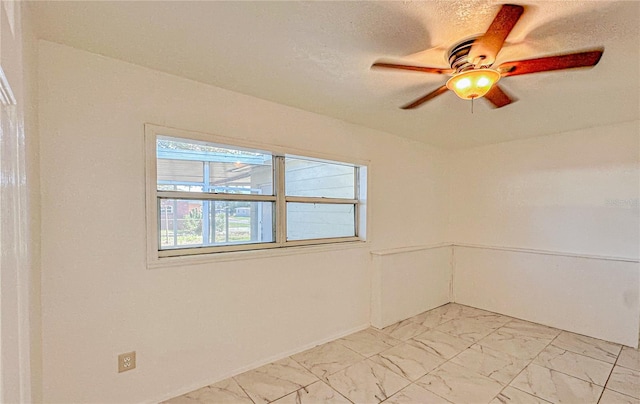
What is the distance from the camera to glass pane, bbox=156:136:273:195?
7.26 feet

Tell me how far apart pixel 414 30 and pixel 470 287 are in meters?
3.66

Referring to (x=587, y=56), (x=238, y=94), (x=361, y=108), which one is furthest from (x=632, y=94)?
(x=238, y=94)

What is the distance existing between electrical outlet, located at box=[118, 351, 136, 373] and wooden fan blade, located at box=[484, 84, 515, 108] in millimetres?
2796

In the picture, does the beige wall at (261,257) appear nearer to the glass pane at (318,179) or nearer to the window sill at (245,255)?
the window sill at (245,255)

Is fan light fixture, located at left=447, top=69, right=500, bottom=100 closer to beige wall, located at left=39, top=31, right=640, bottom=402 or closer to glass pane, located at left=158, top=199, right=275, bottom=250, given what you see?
beige wall, located at left=39, top=31, right=640, bottom=402

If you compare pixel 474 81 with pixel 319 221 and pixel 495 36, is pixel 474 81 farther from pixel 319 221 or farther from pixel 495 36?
pixel 319 221

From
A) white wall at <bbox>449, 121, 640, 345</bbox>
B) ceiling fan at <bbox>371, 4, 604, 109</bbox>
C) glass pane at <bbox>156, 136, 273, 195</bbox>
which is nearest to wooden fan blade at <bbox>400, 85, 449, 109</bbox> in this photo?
ceiling fan at <bbox>371, 4, 604, 109</bbox>

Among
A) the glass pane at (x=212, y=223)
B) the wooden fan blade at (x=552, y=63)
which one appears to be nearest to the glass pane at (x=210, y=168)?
the glass pane at (x=212, y=223)

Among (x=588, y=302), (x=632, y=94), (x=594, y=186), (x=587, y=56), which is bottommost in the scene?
(x=588, y=302)

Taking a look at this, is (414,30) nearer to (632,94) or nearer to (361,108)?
(361,108)

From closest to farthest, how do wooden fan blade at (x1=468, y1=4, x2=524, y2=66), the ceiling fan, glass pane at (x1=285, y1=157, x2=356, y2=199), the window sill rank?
1. wooden fan blade at (x1=468, y1=4, x2=524, y2=66)
2. the ceiling fan
3. the window sill
4. glass pane at (x1=285, y1=157, x2=356, y2=199)

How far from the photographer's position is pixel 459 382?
2.32m

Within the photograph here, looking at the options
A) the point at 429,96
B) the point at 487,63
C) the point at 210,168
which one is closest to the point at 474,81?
the point at 487,63

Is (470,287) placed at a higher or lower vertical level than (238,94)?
lower
